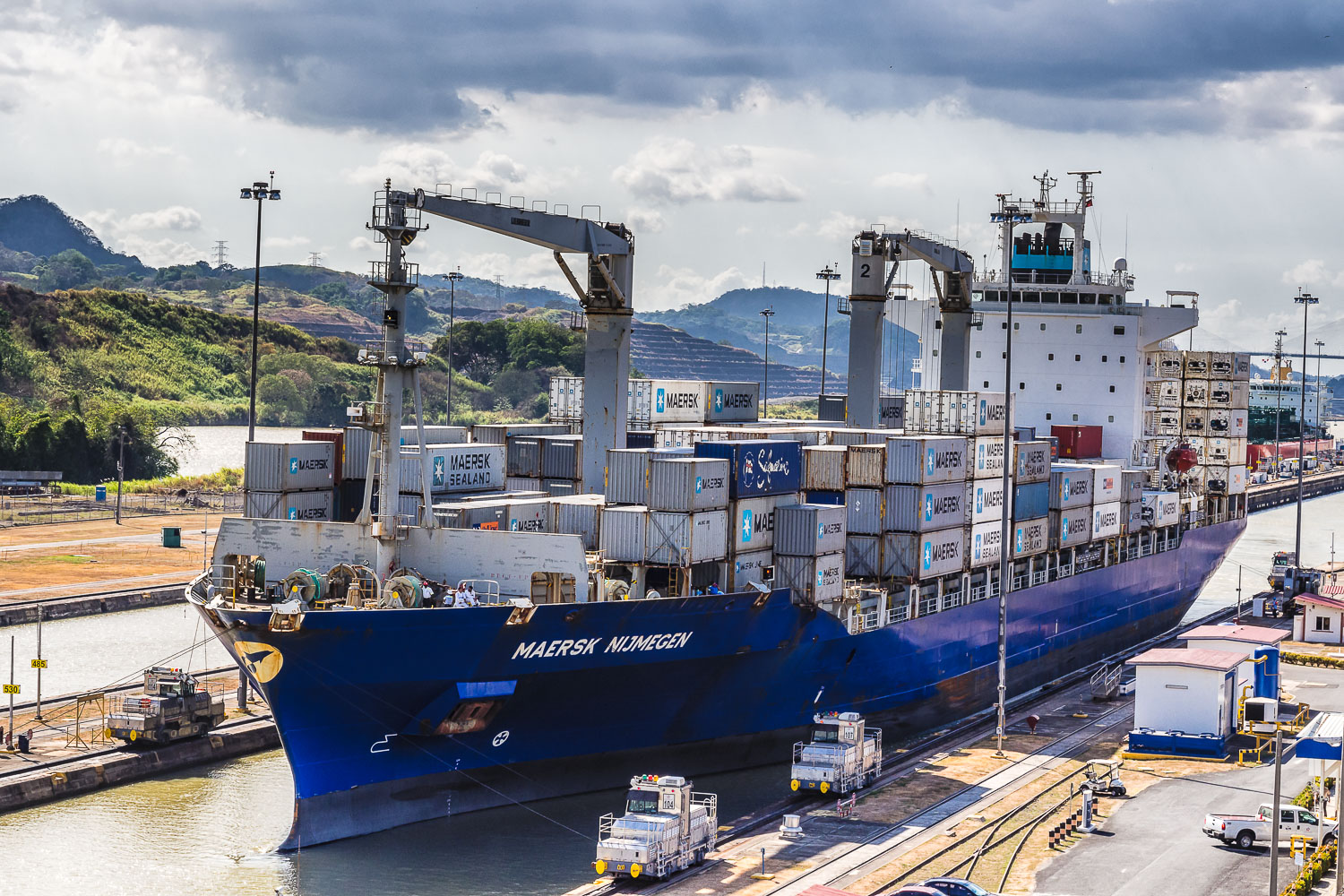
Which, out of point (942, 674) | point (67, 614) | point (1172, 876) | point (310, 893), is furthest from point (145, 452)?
point (1172, 876)

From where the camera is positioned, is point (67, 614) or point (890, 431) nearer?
point (890, 431)

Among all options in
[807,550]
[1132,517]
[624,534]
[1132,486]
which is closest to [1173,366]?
[1132,517]

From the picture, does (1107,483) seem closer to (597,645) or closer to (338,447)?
(597,645)

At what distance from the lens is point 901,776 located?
3506 cm

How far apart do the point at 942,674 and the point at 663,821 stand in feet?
57.8

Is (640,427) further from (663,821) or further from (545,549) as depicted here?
(663,821)

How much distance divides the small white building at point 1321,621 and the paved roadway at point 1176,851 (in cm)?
2146

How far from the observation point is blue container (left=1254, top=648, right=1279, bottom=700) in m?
42.0

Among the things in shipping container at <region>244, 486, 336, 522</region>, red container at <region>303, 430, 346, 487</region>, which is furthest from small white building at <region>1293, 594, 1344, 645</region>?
shipping container at <region>244, 486, 336, 522</region>

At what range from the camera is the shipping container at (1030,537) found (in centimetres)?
4581

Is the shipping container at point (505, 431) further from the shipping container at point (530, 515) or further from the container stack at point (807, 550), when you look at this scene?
the container stack at point (807, 550)

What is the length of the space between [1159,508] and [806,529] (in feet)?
90.2

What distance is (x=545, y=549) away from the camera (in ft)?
102

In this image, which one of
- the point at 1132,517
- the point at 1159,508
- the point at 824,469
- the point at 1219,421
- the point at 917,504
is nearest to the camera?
the point at 917,504
